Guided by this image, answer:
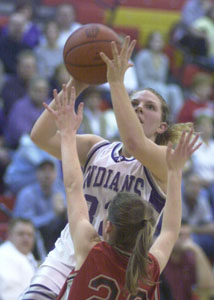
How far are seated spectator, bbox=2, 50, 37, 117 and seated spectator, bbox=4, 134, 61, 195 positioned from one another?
36.5 inches

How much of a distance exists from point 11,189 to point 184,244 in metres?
2.12

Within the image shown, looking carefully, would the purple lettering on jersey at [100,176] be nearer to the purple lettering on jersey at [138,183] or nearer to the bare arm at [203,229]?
the purple lettering on jersey at [138,183]

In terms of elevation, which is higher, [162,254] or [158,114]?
[158,114]

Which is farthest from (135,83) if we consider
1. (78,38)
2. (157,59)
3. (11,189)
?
(78,38)

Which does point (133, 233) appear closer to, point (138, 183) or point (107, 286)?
point (107, 286)

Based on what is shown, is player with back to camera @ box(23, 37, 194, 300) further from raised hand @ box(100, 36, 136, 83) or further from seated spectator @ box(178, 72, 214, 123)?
seated spectator @ box(178, 72, 214, 123)

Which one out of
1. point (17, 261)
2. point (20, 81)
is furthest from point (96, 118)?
point (17, 261)

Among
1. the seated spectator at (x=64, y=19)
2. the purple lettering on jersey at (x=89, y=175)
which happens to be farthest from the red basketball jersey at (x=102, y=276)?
the seated spectator at (x=64, y=19)

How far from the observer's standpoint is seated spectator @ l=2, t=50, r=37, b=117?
9039 millimetres

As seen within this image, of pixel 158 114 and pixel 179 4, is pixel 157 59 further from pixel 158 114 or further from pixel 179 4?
pixel 158 114

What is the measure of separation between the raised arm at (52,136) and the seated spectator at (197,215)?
4.29 metres

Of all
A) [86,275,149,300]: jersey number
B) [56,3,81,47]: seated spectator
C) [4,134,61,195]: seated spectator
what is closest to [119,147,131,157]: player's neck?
[86,275,149,300]: jersey number

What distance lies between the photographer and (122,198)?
3479mm

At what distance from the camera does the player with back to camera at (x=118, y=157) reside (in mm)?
3721
